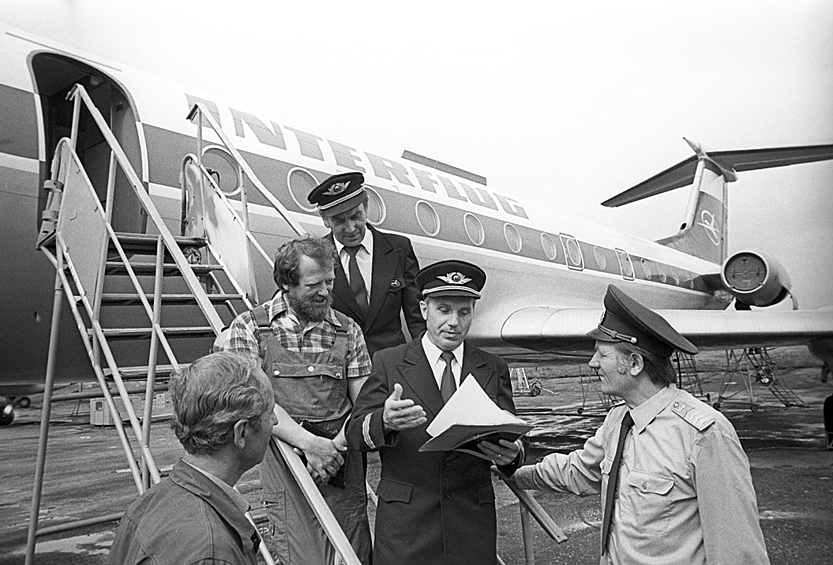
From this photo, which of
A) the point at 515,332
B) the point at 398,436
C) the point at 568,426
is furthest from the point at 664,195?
the point at 398,436

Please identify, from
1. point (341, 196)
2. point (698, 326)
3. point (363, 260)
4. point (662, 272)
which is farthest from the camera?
point (662, 272)

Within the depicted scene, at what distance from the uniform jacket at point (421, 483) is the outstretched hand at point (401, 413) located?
0.07m

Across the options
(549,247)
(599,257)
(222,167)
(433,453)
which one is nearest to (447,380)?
(433,453)

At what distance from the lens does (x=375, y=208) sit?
221 inches

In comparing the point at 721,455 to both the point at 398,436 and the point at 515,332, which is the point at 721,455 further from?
the point at 515,332

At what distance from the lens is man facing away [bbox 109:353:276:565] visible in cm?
104

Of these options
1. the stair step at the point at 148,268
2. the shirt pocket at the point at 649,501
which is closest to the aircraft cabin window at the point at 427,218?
the stair step at the point at 148,268

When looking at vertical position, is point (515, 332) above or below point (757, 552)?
above

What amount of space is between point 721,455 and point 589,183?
7.59 meters

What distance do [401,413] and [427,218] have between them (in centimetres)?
462

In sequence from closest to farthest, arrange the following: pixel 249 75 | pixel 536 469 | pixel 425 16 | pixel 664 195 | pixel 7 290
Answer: pixel 536 469 < pixel 7 290 < pixel 249 75 < pixel 425 16 < pixel 664 195

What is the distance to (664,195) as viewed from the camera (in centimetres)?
1586

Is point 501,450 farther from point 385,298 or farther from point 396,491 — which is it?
point 385,298

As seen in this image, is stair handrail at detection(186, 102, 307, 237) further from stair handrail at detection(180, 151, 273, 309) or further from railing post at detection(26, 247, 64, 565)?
railing post at detection(26, 247, 64, 565)
